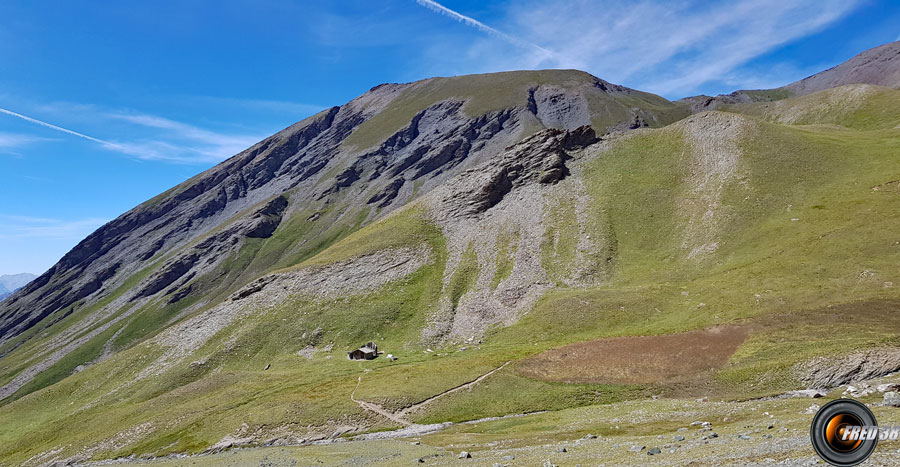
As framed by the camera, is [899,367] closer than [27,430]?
Yes

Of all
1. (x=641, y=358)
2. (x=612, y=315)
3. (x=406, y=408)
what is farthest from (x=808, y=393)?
(x=612, y=315)

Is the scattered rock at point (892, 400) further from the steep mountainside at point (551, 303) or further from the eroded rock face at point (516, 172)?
the eroded rock face at point (516, 172)

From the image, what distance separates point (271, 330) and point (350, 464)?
Answer: 83144 mm

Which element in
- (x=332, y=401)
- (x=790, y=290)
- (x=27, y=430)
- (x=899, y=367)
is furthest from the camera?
(x=27, y=430)

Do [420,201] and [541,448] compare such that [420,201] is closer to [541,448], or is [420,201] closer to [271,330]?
[271,330]

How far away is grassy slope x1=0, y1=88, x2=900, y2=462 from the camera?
58375mm

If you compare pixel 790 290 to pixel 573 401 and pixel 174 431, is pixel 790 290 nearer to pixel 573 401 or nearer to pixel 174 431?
pixel 573 401

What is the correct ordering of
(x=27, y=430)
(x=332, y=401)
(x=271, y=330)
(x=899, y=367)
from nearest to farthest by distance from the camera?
(x=899, y=367) → (x=332, y=401) → (x=27, y=430) → (x=271, y=330)

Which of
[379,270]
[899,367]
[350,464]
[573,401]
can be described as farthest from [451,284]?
[899,367]

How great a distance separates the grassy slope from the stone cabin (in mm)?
3200

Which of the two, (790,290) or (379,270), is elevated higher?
(379,270)

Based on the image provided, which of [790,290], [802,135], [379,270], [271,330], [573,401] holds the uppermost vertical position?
[802,135]

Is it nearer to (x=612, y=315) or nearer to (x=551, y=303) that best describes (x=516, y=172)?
(x=551, y=303)

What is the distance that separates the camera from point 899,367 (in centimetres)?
3662
